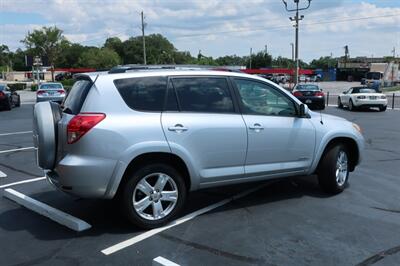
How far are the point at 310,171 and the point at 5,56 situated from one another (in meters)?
164

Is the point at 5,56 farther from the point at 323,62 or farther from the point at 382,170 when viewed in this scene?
the point at 382,170

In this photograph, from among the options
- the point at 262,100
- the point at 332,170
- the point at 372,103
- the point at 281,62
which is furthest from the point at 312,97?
the point at 281,62

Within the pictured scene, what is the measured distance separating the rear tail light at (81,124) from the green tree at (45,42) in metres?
86.9

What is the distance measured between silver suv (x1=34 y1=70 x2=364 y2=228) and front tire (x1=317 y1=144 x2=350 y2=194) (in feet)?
1.49

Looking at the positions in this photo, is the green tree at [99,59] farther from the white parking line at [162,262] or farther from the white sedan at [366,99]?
the white parking line at [162,262]

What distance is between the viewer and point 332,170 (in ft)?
21.4

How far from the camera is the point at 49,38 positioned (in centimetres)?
8681

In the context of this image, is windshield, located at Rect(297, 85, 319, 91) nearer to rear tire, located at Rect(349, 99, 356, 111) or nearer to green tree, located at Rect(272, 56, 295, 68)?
rear tire, located at Rect(349, 99, 356, 111)

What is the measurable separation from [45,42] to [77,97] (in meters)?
87.7

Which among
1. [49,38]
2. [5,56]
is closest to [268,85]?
[49,38]

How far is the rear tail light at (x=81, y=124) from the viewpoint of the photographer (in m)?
4.81

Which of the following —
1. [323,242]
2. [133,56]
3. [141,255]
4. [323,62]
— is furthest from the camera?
[323,62]

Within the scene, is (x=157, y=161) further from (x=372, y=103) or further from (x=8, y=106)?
(x=8, y=106)

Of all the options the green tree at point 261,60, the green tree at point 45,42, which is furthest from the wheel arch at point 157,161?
the green tree at point 261,60
